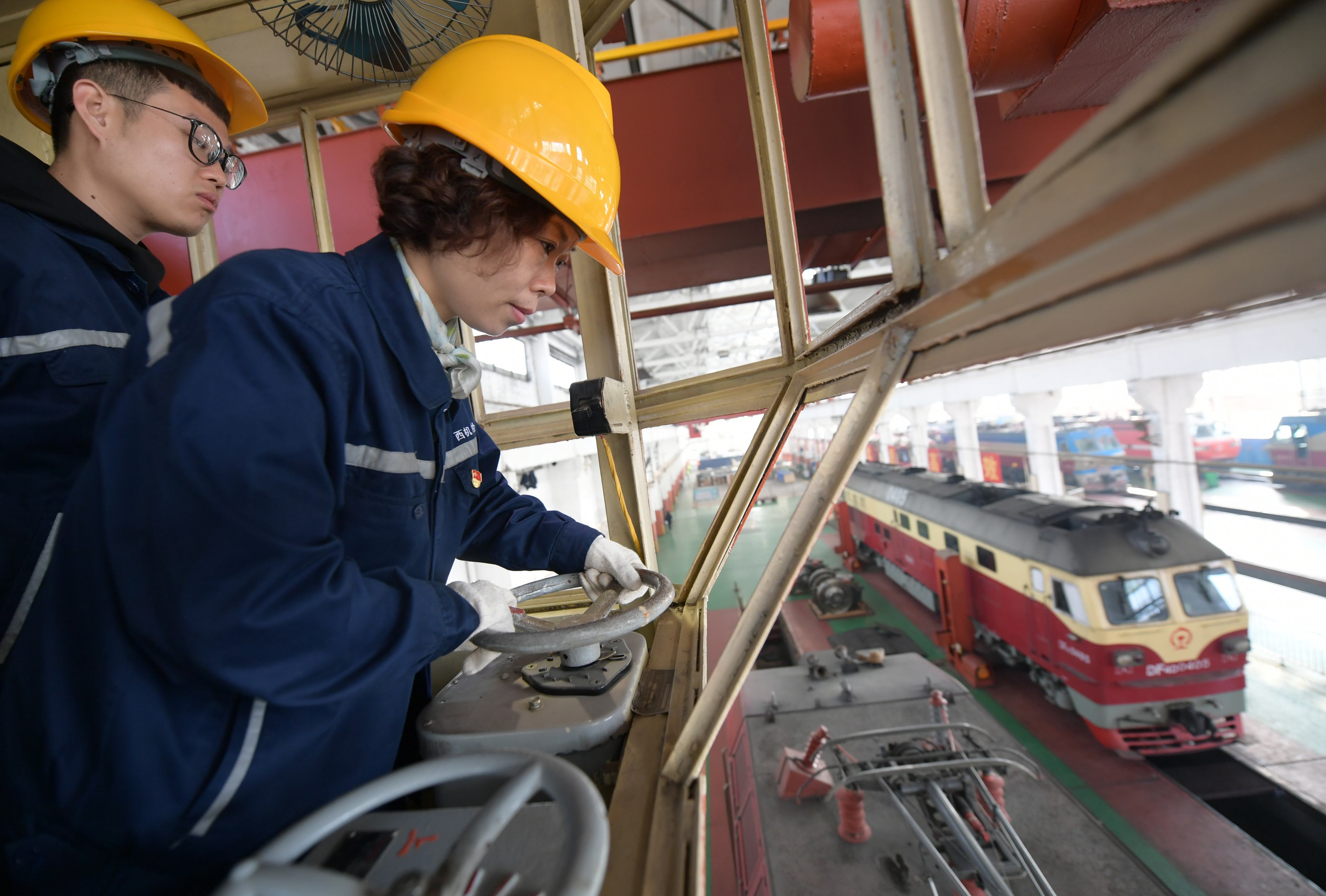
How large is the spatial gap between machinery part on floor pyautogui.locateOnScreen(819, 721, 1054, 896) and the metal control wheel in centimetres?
358

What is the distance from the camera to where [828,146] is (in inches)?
105

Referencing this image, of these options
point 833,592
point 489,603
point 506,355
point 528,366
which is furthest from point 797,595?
point 489,603

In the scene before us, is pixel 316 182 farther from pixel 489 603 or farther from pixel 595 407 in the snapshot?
pixel 489 603

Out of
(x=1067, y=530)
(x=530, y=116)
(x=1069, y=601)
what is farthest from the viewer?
(x=1067, y=530)

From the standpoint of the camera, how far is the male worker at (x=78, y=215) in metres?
0.97

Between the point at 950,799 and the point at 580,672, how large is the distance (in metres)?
4.00

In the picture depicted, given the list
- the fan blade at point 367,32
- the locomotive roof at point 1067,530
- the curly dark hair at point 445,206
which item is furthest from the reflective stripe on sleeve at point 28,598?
→ the locomotive roof at point 1067,530

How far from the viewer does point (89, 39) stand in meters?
1.32

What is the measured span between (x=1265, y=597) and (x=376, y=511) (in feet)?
46.8

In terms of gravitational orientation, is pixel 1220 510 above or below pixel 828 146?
below

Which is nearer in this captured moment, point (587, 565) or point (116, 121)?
point (116, 121)

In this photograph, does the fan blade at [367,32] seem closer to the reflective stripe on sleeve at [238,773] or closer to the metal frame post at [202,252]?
the metal frame post at [202,252]

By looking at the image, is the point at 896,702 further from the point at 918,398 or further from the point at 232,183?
the point at 918,398

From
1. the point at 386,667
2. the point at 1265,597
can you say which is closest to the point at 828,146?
the point at 386,667
